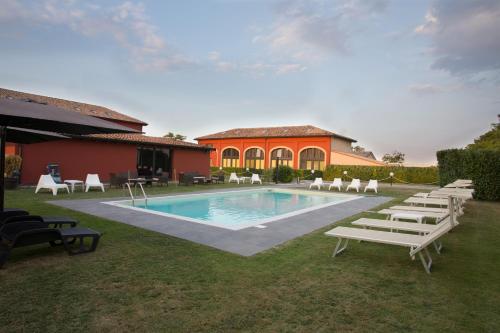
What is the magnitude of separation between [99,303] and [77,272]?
989mm

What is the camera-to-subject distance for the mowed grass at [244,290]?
2.63 metres

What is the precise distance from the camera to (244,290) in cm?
331

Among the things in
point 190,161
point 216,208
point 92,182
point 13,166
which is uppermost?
point 190,161

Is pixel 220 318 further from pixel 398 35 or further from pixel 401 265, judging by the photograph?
pixel 398 35

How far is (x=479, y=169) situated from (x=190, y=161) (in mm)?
16755

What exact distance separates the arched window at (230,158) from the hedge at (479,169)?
83.7 feet

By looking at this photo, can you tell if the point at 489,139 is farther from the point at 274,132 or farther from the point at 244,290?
the point at 244,290

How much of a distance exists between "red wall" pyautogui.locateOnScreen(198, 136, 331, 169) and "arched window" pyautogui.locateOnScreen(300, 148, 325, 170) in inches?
17.3

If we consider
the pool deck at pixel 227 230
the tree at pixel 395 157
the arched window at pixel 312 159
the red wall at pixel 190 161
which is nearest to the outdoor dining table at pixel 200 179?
the red wall at pixel 190 161

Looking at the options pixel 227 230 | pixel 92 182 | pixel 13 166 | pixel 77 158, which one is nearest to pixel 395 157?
pixel 77 158

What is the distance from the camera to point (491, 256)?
4.79 meters

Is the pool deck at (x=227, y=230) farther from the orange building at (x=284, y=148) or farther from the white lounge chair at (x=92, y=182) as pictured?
the orange building at (x=284, y=148)

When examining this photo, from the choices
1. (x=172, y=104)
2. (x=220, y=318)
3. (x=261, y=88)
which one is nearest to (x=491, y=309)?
(x=220, y=318)

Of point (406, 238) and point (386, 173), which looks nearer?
Result: point (406, 238)
